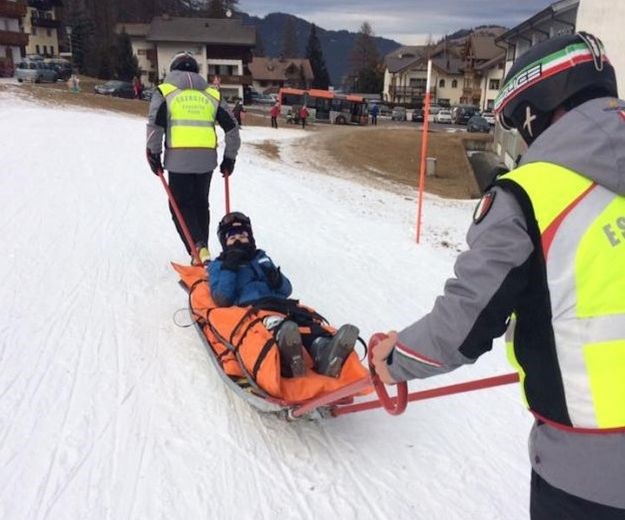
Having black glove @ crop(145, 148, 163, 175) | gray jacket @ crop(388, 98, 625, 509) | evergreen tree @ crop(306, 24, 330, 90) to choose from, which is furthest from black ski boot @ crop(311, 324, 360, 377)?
evergreen tree @ crop(306, 24, 330, 90)

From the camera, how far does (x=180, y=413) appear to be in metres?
3.59

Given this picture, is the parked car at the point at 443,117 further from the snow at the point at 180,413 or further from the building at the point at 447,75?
the snow at the point at 180,413

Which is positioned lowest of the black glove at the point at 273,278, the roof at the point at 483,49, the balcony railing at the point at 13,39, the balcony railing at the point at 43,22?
the black glove at the point at 273,278

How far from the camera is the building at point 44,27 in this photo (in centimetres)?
6625

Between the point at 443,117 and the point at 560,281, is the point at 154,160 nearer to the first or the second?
the point at 560,281

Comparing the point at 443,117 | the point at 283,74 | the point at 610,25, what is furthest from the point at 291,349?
the point at 283,74

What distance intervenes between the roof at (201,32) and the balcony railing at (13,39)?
13462 millimetres

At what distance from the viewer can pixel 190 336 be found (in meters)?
4.61

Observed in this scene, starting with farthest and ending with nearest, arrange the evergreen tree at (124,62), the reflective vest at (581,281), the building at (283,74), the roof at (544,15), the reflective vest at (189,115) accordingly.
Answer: the building at (283,74), the evergreen tree at (124,62), the roof at (544,15), the reflective vest at (189,115), the reflective vest at (581,281)

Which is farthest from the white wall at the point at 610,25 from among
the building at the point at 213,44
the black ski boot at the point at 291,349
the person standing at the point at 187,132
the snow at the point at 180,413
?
the building at the point at 213,44

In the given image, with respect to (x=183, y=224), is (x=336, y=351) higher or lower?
lower

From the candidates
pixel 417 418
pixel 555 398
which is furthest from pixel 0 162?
pixel 555 398

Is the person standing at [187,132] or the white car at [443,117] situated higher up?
the person standing at [187,132]

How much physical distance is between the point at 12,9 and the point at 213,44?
62.3 feet
